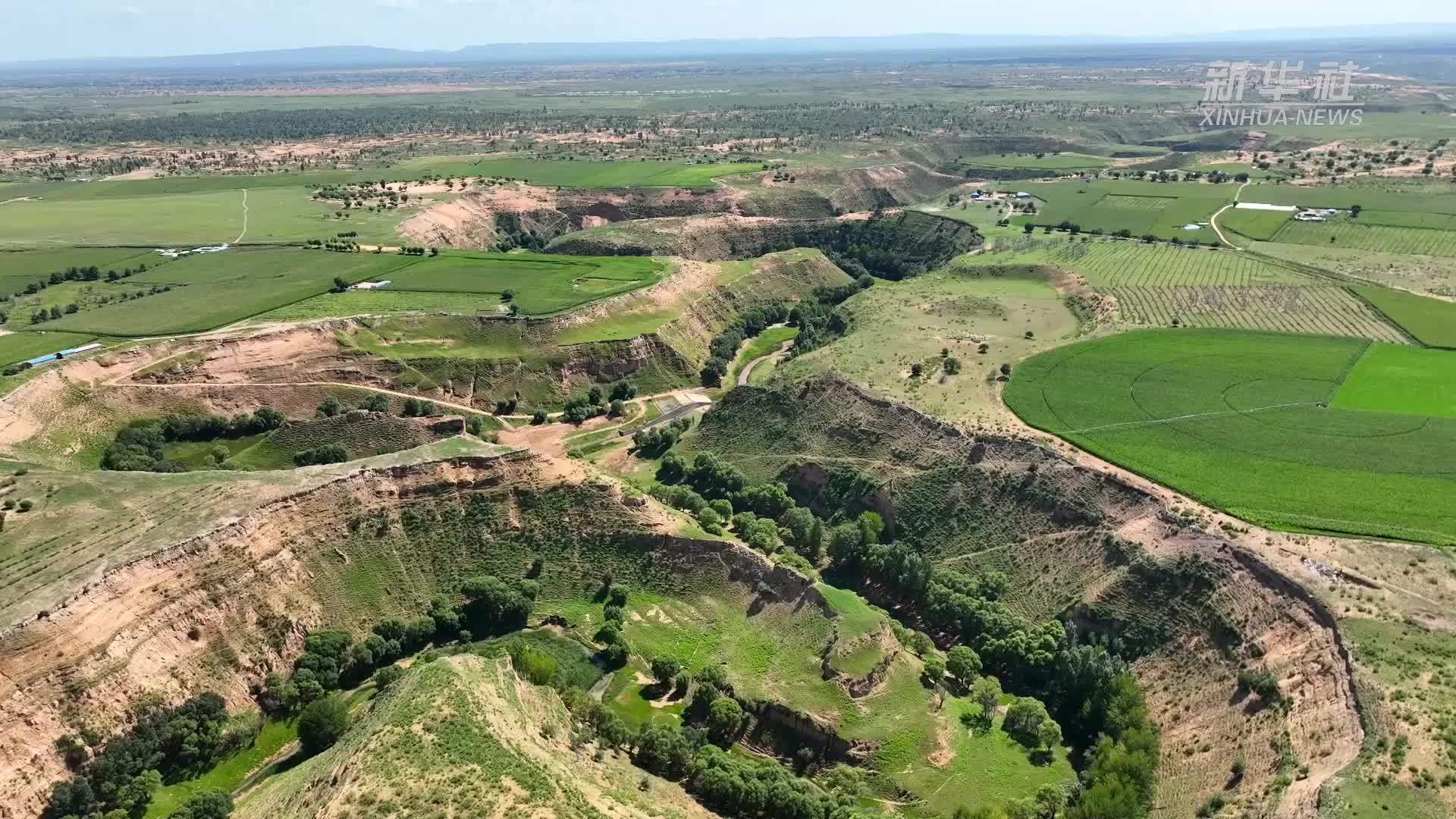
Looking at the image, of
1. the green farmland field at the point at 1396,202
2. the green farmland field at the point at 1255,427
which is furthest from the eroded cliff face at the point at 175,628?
the green farmland field at the point at 1396,202

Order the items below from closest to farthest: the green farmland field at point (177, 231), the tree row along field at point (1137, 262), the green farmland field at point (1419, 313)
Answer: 1. the green farmland field at point (1419, 313)
2. the tree row along field at point (1137, 262)
3. the green farmland field at point (177, 231)

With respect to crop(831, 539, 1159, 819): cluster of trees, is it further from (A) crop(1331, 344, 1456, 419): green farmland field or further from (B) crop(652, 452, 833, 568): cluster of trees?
(A) crop(1331, 344, 1456, 419): green farmland field

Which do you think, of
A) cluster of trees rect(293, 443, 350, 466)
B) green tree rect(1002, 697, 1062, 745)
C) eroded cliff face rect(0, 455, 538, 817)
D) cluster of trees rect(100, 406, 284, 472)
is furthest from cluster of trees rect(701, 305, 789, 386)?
green tree rect(1002, 697, 1062, 745)

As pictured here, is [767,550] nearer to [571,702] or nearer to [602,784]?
[571,702]

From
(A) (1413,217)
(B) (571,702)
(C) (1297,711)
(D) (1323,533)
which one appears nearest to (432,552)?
(B) (571,702)

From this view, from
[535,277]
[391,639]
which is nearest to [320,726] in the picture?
[391,639]

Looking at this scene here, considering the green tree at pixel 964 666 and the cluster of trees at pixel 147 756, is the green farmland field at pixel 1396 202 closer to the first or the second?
the green tree at pixel 964 666
